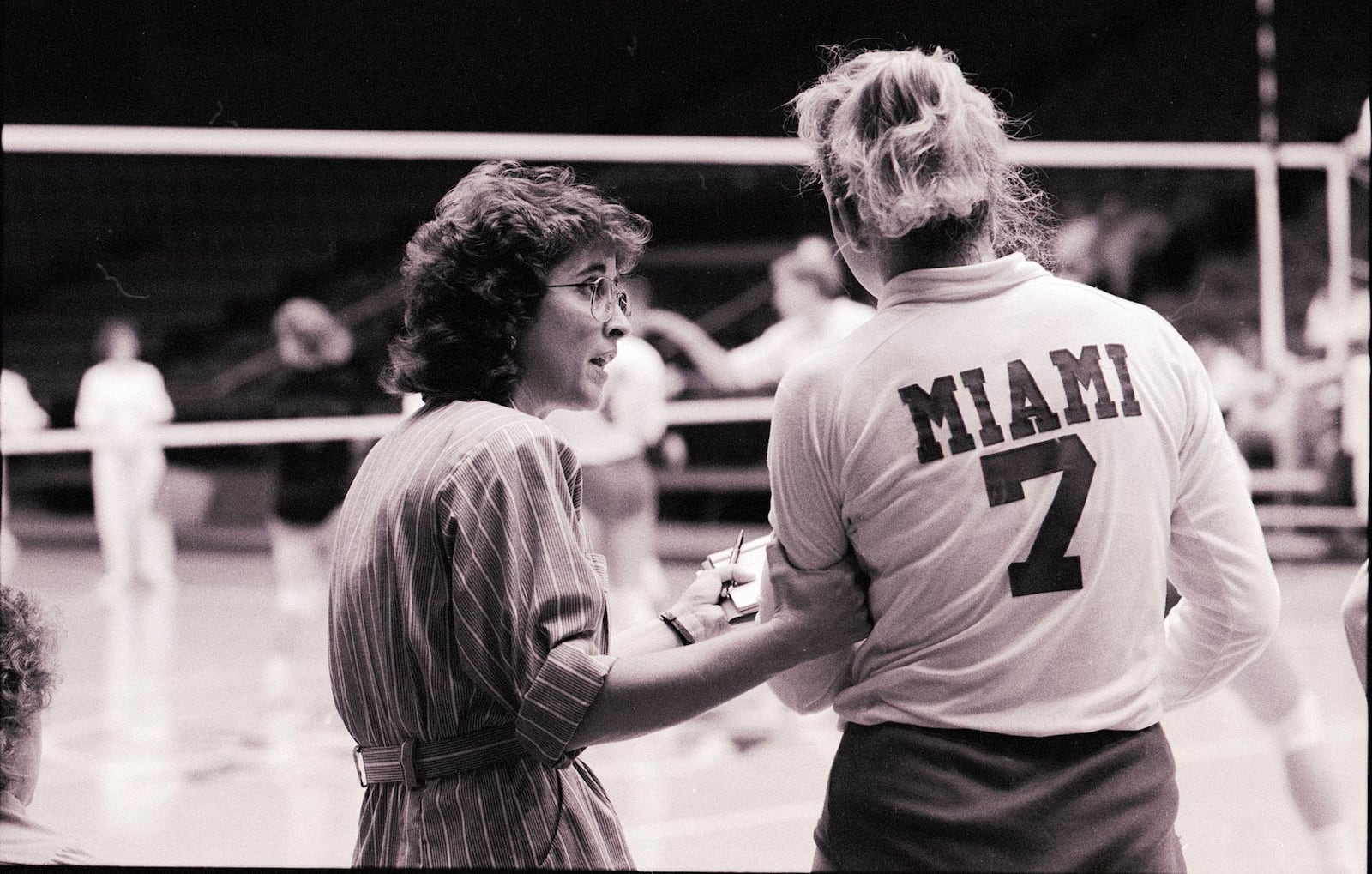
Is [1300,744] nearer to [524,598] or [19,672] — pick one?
[524,598]

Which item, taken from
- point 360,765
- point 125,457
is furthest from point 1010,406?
point 125,457

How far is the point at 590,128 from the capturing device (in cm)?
243

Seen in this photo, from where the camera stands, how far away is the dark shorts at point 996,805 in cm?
131

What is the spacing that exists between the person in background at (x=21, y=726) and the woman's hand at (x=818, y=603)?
0.86 meters

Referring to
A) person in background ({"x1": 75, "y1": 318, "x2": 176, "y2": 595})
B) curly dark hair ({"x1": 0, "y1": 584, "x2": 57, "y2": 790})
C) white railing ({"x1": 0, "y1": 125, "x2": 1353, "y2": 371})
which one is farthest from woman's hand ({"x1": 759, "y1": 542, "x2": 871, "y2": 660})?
person in background ({"x1": 75, "y1": 318, "x2": 176, "y2": 595})

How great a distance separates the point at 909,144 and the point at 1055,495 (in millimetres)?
364

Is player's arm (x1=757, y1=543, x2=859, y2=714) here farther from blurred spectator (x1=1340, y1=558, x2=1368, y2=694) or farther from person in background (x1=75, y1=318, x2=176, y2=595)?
person in background (x1=75, y1=318, x2=176, y2=595)

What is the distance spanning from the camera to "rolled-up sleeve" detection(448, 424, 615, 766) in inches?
52.1

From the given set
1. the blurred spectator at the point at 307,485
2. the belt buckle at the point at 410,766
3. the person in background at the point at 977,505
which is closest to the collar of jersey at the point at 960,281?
the person in background at the point at 977,505

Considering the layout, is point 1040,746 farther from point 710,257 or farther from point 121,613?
point 710,257

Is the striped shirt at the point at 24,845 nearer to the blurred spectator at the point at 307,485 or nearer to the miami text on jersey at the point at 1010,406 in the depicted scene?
the miami text on jersey at the point at 1010,406

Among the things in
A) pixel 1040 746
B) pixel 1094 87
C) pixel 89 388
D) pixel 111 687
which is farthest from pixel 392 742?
pixel 89 388

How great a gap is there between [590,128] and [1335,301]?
15.8 ft

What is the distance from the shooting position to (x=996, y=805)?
4.29 ft
